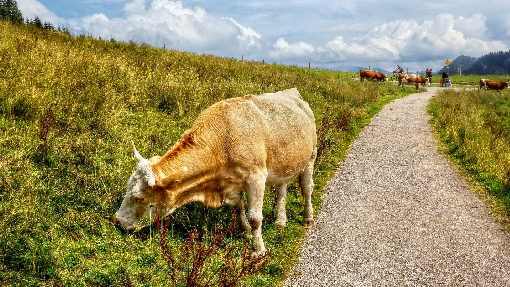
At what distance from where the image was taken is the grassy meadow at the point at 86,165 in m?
6.39

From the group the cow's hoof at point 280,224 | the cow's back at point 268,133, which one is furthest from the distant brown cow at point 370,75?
the cow's hoof at point 280,224

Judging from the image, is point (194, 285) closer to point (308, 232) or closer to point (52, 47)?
point (308, 232)

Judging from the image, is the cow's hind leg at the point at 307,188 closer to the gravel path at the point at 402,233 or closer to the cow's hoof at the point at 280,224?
the gravel path at the point at 402,233

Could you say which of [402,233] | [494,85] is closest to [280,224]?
[402,233]

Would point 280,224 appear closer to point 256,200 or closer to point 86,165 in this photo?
point 256,200

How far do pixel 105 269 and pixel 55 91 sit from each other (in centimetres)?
619

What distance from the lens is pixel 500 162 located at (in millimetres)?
14273

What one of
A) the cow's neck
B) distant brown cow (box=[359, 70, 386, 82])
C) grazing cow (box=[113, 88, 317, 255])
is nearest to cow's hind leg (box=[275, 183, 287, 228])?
grazing cow (box=[113, 88, 317, 255])

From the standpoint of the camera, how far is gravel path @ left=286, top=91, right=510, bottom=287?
771 cm

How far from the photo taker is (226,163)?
23.8ft

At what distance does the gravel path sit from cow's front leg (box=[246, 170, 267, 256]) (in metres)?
0.81

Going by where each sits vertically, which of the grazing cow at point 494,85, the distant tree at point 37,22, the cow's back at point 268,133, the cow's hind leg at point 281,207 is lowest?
the cow's hind leg at point 281,207

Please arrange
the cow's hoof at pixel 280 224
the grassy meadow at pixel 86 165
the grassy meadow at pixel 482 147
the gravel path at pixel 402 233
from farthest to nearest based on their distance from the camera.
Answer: the grassy meadow at pixel 482 147 → the cow's hoof at pixel 280 224 → the gravel path at pixel 402 233 → the grassy meadow at pixel 86 165

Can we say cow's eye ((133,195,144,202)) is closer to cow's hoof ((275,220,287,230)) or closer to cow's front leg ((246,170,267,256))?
cow's front leg ((246,170,267,256))
